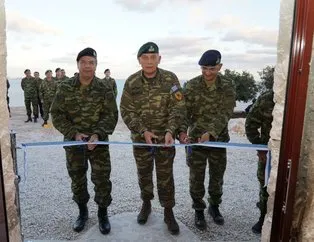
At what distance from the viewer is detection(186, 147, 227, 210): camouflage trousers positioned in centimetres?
368

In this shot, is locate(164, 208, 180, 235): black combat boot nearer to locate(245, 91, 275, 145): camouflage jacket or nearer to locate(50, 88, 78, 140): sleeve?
locate(245, 91, 275, 145): camouflage jacket

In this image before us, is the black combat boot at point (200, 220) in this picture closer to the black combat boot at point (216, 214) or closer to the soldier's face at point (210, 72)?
the black combat boot at point (216, 214)

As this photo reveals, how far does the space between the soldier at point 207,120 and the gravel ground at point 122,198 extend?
11.3 inches

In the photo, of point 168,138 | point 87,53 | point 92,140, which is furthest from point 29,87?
point 168,138

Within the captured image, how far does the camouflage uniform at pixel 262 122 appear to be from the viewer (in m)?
3.26

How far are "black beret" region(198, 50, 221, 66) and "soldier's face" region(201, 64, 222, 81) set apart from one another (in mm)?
49

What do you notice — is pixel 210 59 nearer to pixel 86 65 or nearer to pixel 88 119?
pixel 86 65

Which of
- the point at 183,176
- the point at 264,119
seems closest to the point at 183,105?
the point at 264,119

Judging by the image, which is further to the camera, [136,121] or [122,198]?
[122,198]

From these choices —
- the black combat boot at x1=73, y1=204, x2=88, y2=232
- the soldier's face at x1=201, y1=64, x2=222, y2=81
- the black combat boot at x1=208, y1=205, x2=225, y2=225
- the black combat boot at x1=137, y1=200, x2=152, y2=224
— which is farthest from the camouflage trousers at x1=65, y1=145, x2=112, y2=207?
the soldier's face at x1=201, y1=64, x2=222, y2=81

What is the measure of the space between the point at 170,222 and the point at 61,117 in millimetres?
1576

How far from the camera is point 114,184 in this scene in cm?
504

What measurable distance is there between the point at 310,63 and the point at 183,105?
6.37 feet

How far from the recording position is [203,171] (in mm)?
3709
